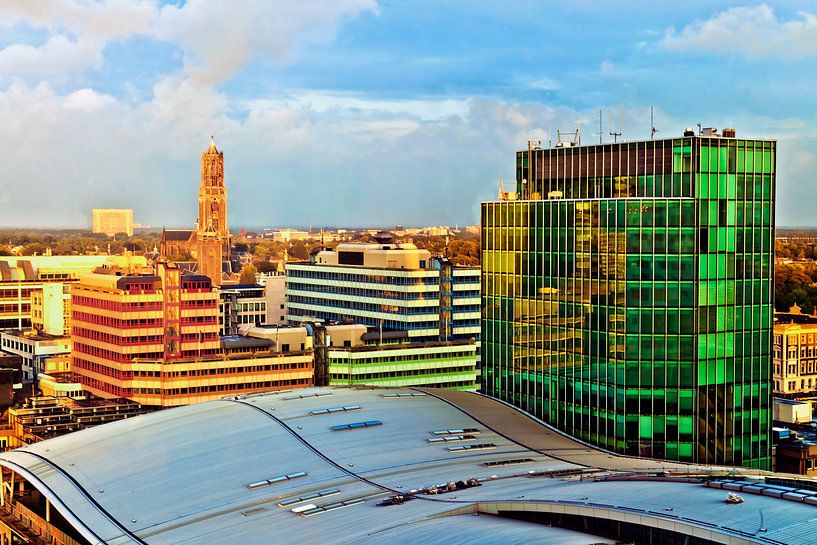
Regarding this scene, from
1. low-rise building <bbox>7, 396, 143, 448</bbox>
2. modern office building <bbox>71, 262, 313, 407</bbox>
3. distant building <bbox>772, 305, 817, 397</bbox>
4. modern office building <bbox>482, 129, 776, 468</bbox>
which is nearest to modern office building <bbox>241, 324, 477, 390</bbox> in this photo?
modern office building <bbox>71, 262, 313, 407</bbox>

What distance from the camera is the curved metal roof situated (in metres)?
55.7

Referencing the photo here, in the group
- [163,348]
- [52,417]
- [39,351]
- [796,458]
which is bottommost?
[39,351]

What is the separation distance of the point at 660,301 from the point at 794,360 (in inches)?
4262

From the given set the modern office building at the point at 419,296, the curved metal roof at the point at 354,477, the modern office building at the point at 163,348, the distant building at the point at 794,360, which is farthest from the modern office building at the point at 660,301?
the distant building at the point at 794,360

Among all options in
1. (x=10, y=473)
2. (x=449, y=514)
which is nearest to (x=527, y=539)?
(x=449, y=514)

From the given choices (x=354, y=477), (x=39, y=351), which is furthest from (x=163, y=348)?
(x=354, y=477)

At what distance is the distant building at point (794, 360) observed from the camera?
180375mm

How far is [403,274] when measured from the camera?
7072 inches

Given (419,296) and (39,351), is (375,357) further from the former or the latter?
(39,351)

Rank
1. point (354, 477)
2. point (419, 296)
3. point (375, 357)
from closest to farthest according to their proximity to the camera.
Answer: point (354, 477), point (375, 357), point (419, 296)

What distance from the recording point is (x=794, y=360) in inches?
7175

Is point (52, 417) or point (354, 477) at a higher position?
point (354, 477)

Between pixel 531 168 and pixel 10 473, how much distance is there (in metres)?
44.4

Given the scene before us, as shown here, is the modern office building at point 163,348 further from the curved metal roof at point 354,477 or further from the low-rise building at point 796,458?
the low-rise building at point 796,458
